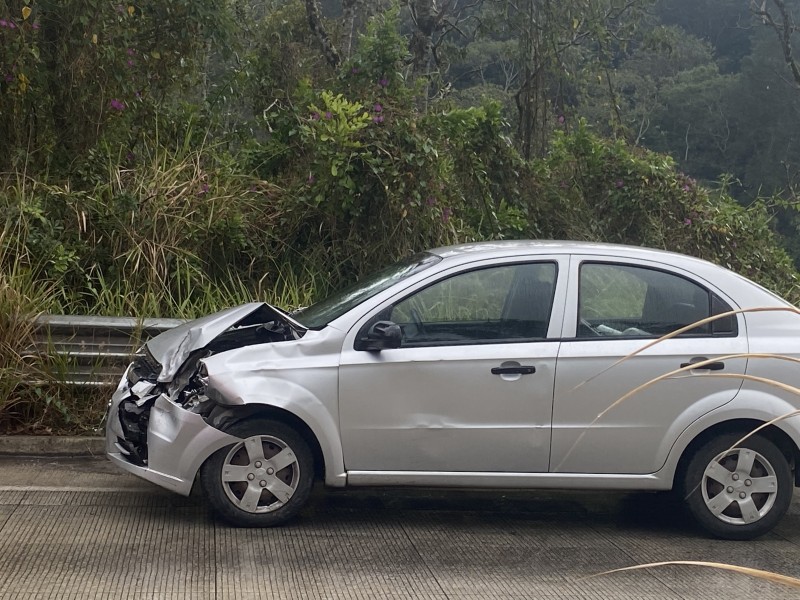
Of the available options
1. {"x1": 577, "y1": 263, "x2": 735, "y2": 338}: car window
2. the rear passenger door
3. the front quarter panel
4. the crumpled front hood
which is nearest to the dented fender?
the front quarter panel

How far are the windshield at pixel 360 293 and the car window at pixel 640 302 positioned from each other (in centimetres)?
95

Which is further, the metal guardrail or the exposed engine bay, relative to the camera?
the metal guardrail

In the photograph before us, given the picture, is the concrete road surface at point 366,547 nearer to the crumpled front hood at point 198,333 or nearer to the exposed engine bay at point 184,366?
the exposed engine bay at point 184,366

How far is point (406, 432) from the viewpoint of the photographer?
5.56 meters

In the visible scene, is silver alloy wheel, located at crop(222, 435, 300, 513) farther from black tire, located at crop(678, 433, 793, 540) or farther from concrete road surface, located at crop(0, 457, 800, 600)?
black tire, located at crop(678, 433, 793, 540)

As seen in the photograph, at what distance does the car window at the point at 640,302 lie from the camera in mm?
5840

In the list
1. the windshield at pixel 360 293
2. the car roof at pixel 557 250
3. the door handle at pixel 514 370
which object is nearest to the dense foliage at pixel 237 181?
the windshield at pixel 360 293

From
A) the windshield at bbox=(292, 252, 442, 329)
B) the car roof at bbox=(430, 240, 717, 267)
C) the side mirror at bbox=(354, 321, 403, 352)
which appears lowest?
the side mirror at bbox=(354, 321, 403, 352)

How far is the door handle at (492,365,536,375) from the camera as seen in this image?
5613 mm

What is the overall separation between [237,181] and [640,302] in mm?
5385

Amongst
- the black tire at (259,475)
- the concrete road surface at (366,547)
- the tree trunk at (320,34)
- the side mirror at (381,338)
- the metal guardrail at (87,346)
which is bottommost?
the concrete road surface at (366,547)

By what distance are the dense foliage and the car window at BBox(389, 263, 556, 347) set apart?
3.03m

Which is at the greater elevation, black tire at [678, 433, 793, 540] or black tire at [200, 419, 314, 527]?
black tire at [200, 419, 314, 527]

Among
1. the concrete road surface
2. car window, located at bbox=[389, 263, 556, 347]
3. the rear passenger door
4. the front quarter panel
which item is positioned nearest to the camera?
the concrete road surface
